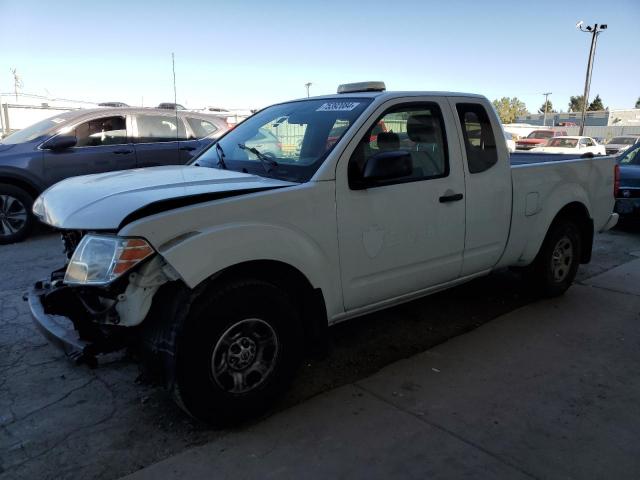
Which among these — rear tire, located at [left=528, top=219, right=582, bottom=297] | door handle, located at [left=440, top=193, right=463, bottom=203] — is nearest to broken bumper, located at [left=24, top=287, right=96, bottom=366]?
door handle, located at [left=440, top=193, right=463, bottom=203]

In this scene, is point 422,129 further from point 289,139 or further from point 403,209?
point 289,139

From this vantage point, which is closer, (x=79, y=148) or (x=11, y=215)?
(x=11, y=215)

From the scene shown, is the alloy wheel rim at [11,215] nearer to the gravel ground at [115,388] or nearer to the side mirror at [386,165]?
the gravel ground at [115,388]

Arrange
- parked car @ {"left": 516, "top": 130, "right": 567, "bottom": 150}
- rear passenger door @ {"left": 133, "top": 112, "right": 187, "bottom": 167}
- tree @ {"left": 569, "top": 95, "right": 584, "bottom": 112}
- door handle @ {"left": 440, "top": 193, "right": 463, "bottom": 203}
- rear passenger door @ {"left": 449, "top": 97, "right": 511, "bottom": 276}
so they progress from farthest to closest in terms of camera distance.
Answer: tree @ {"left": 569, "top": 95, "right": 584, "bottom": 112}, parked car @ {"left": 516, "top": 130, "right": 567, "bottom": 150}, rear passenger door @ {"left": 133, "top": 112, "right": 187, "bottom": 167}, rear passenger door @ {"left": 449, "top": 97, "right": 511, "bottom": 276}, door handle @ {"left": 440, "top": 193, "right": 463, "bottom": 203}

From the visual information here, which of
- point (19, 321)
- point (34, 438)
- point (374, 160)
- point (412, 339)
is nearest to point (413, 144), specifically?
point (374, 160)

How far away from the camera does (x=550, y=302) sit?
5.10 meters

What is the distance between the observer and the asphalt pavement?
262 cm

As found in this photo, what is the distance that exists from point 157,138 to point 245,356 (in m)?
6.31

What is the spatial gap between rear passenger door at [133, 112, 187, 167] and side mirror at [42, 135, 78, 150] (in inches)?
37.3

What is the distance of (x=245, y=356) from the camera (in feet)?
9.59

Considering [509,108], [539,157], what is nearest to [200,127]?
[539,157]

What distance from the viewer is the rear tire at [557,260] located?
16.1 ft

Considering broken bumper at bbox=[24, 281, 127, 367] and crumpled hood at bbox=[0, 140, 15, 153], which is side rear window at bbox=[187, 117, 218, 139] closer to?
crumpled hood at bbox=[0, 140, 15, 153]

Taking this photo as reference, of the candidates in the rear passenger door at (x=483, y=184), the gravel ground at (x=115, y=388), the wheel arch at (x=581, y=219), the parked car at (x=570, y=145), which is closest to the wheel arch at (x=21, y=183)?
Answer: the gravel ground at (x=115, y=388)
